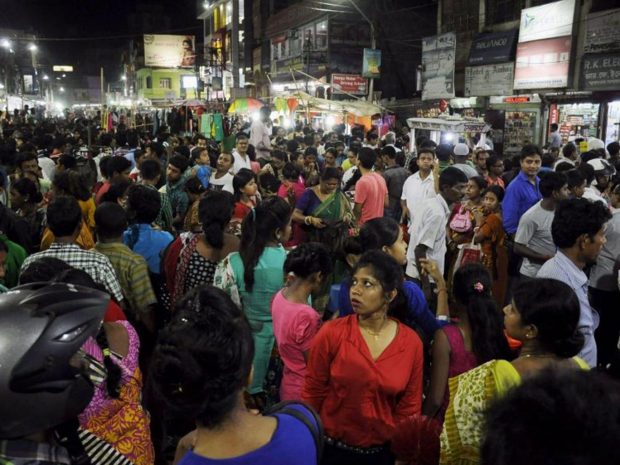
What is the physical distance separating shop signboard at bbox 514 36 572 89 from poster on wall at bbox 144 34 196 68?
164 feet

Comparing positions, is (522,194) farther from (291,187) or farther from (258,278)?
(258,278)

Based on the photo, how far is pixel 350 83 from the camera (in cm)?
2809

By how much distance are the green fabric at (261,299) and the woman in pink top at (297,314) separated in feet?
1.27

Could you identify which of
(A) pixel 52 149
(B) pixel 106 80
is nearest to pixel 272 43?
(A) pixel 52 149

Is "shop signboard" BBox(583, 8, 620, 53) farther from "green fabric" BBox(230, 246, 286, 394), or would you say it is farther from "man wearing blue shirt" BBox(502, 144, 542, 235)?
"green fabric" BBox(230, 246, 286, 394)

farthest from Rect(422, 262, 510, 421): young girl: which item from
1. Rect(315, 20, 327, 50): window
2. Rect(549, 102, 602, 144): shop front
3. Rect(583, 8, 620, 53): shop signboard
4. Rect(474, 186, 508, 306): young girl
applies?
Rect(315, 20, 327, 50): window

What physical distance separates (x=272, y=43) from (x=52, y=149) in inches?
1230

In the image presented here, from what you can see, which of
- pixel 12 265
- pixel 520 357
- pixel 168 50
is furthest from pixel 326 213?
pixel 168 50

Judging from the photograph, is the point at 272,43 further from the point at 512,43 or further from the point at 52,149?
the point at 52,149

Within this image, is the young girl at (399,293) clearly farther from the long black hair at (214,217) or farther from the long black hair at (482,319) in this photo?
the long black hair at (214,217)

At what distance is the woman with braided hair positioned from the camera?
12.5 feet

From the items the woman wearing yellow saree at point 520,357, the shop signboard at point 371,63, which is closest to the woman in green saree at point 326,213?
the woman wearing yellow saree at point 520,357

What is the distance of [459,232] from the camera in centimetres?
648

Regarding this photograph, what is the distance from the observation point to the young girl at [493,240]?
610cm
